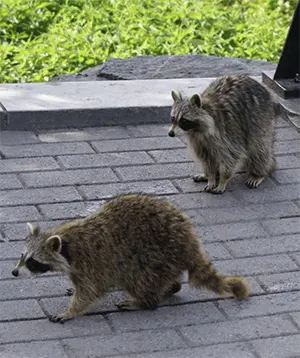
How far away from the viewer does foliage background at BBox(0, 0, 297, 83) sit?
9039 mm

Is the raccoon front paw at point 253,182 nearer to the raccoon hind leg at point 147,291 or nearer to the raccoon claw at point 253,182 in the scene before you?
the raccoon claw at point 253,182

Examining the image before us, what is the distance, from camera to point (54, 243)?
206 inches

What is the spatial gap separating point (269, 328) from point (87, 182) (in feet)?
6.24

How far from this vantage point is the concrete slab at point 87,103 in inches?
291

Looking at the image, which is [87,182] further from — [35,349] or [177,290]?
[35,349]

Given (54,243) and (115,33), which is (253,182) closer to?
(54,243)

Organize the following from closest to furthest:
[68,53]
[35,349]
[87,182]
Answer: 1. [35,349]
2. [87,182]
3. [68,53]

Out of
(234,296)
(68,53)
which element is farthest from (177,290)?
(68,53)

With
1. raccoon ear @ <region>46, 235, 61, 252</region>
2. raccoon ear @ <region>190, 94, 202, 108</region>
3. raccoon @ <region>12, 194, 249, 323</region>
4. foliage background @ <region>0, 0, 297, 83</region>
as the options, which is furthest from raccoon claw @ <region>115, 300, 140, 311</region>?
foliage background @ <region>0, 0, 297, 83</region>

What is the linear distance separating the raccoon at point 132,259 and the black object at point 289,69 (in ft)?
9.40

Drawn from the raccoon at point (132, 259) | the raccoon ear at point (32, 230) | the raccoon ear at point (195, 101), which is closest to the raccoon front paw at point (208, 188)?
the raccoon ear at point (195, 101)

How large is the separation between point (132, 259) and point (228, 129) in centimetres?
181

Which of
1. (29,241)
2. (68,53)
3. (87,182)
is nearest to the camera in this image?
(29,241)

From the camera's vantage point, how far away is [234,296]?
543cm
